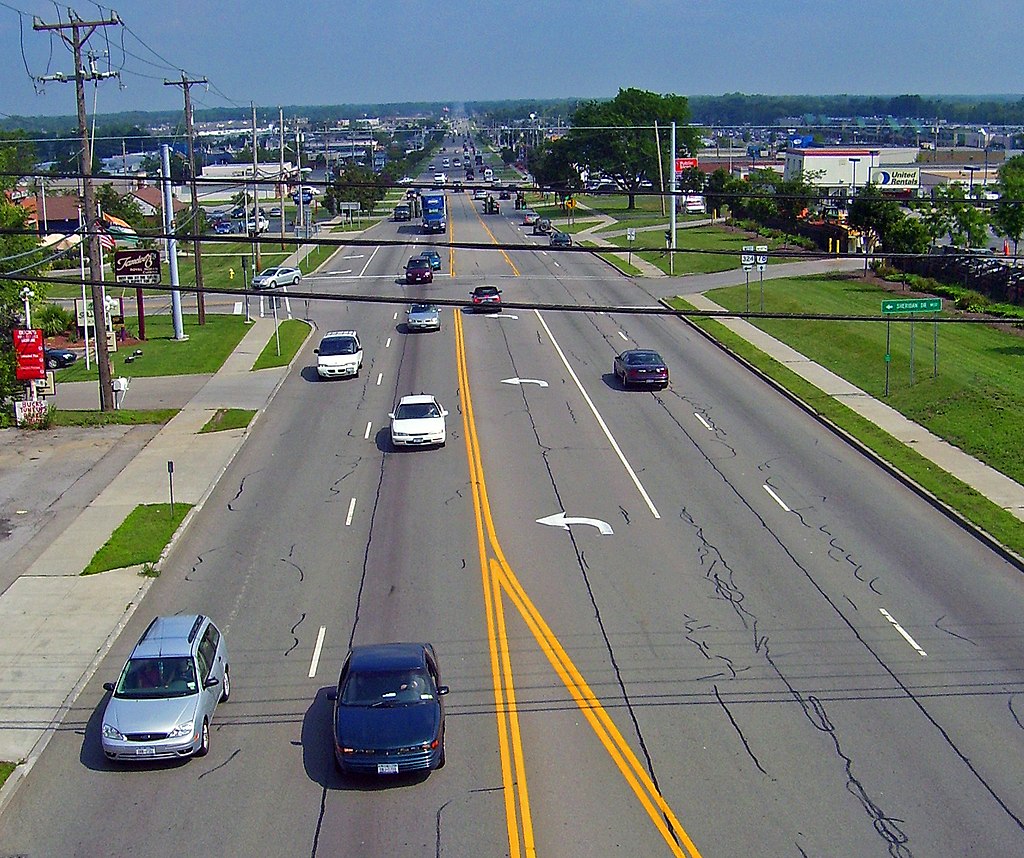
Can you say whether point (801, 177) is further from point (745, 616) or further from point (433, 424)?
point (745, 616)

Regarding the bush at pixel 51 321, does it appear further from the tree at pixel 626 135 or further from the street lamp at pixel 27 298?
the tree at pixel 626 135

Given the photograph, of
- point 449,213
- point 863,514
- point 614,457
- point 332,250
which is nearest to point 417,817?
point 863,514

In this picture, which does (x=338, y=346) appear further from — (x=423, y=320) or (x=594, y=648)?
(x=594, y=648)

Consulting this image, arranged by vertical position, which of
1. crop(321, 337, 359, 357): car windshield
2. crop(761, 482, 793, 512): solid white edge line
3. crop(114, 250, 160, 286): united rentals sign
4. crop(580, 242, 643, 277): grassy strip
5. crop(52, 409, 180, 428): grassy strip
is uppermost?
crop(114, 250, 160, 286): united rentals sign

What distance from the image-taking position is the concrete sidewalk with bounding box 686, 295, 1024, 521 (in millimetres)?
27531

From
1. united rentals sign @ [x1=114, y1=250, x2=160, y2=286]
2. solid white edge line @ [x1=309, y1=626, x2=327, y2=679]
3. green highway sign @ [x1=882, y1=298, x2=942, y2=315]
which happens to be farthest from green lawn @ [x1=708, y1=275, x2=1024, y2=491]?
united rentals sign @ [x1=114, y1=250, x2=160, y2=286]

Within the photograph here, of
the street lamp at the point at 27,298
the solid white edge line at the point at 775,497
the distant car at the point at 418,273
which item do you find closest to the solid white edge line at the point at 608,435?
the solid white edge line at the point at 775,497

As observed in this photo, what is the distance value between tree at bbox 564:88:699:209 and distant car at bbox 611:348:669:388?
7950 cm

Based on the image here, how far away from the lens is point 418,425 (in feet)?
107

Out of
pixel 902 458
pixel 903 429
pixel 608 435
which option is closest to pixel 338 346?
pixel 608 435

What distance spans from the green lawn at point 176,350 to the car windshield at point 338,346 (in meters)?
4.97

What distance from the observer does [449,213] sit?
398 ft

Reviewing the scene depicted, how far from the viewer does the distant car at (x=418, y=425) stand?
106 ft

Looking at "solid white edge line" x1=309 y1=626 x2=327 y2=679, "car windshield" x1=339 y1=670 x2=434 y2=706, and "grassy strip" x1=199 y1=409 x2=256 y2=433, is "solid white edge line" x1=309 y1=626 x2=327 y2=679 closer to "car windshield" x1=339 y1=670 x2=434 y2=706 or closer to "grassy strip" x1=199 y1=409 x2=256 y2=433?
"car windshield" x1=339 y1=670 x2=434 y2=706
